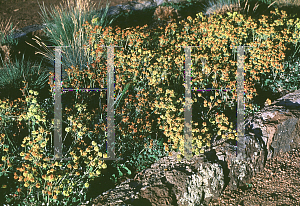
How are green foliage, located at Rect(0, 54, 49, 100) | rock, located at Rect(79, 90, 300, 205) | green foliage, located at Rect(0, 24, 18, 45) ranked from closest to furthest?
rock, located at Rect(79, 90, 300, 205) → green foliage, located at Rect(0, 54, 49, 100) → green foliage, located at Rect(0, 24, 18, 45)

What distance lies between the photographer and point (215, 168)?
111 inches

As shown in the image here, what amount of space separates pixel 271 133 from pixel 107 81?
79.1 inches

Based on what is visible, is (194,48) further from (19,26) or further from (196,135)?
(19,26)

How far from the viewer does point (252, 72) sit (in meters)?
3.67

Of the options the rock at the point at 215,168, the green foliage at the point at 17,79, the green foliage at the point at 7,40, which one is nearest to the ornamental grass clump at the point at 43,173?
the rock at the point at 215,168

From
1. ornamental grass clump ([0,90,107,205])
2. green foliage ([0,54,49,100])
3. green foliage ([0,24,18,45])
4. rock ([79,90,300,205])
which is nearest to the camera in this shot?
ornamental grass clump ([0,90,107,205])

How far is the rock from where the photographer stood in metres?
2.63

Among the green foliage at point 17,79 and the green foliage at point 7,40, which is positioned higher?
the green foliage at point 7,40

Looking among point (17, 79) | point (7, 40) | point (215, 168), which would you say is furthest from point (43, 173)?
point (7, 40)

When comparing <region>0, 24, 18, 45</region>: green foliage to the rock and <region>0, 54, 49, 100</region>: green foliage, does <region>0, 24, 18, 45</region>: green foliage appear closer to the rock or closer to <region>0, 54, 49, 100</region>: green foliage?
<region>0, 54, 49, 100</region>: green foliage

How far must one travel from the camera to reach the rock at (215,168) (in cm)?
263

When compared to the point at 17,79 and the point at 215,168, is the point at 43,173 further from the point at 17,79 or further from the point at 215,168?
the point at 17,79

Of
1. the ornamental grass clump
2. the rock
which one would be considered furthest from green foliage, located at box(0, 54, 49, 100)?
the rock

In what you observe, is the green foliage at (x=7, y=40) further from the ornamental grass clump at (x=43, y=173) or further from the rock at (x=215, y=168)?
the rock at (x=215, y=168)
